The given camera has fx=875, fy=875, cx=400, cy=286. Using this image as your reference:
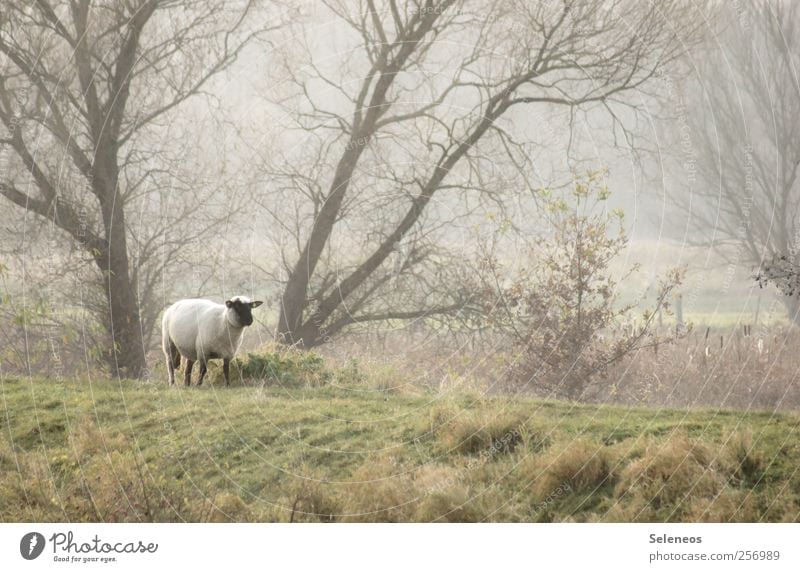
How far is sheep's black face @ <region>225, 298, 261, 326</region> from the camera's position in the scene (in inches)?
437

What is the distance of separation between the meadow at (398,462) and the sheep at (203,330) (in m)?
0.74

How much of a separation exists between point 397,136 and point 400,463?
5662 millimetres

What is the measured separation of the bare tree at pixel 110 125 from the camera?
12.5 meters

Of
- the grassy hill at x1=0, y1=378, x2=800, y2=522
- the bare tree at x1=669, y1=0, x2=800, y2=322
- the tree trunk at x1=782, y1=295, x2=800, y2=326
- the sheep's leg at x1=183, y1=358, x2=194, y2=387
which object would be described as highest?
the bare tree at x1=669, y1=0, x2=800, y2=322

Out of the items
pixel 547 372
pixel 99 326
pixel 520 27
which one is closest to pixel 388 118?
pixel 520 27

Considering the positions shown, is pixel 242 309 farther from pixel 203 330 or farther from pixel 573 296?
pixel 573 296

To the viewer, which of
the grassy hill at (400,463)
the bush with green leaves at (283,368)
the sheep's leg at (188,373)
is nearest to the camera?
the grassy hill at (400,463)

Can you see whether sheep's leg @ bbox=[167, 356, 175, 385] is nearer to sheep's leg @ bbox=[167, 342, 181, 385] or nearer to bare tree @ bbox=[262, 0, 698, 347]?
sheep's leg @ bbox=[167, 342, 181, 385]

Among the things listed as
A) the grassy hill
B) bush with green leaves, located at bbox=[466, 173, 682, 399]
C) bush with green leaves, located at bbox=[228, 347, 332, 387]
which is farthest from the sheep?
bush with green leaves, located at bbox=[466, 173, 682, 399]

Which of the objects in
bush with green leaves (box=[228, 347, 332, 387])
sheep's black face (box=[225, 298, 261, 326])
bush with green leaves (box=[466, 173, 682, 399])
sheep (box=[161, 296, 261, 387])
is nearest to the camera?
sheep's black face (box=[225, 298, 261, 326])

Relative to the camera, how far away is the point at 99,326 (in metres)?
12.9

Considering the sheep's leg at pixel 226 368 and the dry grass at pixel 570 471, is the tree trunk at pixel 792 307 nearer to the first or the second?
the dry grass at pixel 570 471

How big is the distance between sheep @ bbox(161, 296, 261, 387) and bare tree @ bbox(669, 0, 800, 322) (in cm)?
592

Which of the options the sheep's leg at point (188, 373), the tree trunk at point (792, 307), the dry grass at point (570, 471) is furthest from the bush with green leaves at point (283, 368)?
the tree trunk at point (792, 307)
